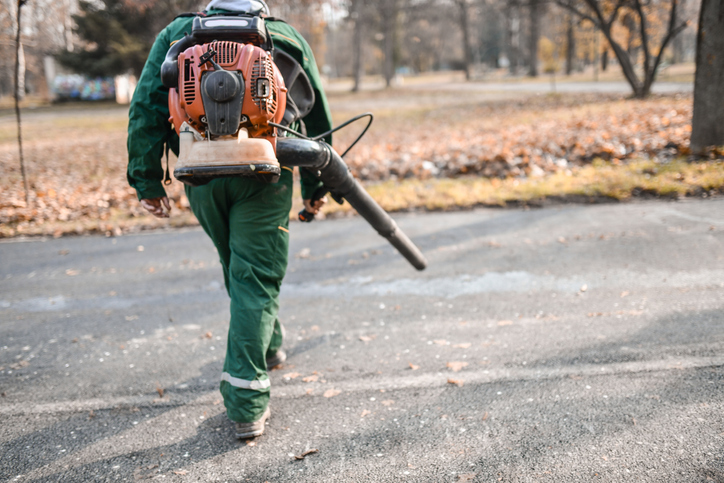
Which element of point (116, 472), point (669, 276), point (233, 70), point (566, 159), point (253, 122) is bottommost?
point (116, 472)

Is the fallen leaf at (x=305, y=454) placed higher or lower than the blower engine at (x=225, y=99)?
lower

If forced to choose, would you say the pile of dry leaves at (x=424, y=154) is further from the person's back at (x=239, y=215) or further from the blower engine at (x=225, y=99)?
the blower engine at (x=225, y=99)

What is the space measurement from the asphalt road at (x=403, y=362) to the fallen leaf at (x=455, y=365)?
0.05ft

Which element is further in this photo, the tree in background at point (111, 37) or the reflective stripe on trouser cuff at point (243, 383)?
the tree in background at point (111, 37)

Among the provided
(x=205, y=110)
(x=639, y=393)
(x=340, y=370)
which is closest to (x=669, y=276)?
(x=639, y=393)

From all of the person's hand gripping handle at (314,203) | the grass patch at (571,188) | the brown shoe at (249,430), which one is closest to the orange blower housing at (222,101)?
the person's hand gripping handle at (314,203)

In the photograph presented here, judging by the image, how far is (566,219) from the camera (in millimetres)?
5781

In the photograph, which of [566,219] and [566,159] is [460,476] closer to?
[566,219]

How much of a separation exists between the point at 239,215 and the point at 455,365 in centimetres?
155

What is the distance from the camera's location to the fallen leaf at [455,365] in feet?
10.1

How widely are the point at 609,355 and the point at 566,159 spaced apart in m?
5.70

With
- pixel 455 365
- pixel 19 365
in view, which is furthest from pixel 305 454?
pixel 19 365

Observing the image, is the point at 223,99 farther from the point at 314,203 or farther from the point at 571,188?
the point at 571,188

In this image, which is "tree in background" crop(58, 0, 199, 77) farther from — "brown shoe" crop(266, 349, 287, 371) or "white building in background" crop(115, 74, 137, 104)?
"brown shoe" crop(266, 349, 287, 371)
